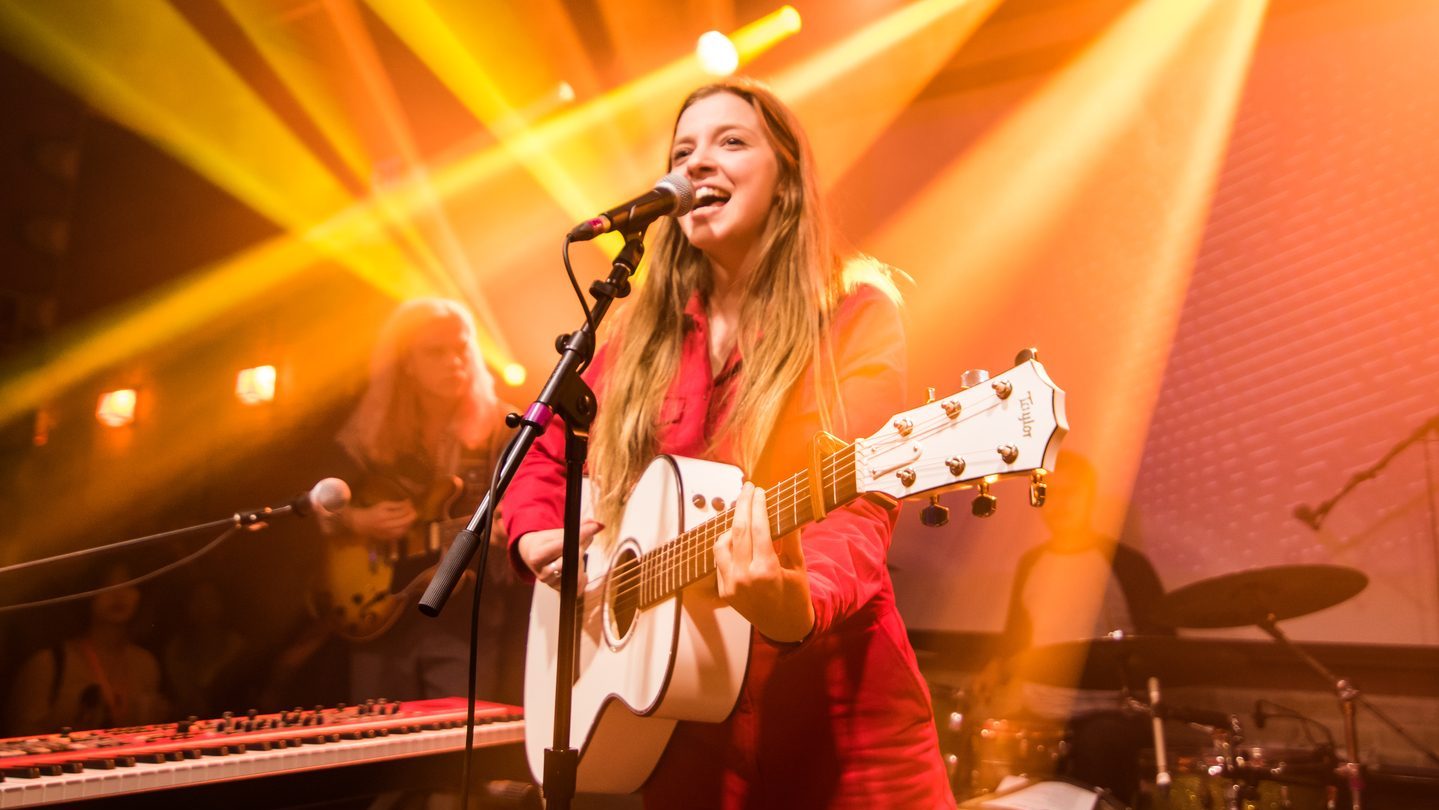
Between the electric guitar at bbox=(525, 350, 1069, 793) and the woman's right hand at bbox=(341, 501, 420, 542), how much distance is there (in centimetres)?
270

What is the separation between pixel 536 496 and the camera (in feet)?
7.49

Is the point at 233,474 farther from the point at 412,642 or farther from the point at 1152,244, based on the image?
the point at 1152,244

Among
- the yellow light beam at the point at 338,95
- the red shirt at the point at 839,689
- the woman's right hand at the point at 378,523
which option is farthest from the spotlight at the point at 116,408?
the red shirt at the point at 839,689

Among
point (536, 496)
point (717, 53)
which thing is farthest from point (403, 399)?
point (536, 496)

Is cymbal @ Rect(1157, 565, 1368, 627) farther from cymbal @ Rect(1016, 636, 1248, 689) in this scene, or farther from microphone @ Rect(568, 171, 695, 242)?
microphone @ Rect(568, 171, 695, 242)

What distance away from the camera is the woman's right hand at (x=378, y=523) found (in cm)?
484

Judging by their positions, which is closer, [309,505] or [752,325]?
[752,325]

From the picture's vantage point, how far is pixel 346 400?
17.1 ft

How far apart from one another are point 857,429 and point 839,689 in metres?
0.47

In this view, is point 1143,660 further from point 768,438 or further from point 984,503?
point 984,503

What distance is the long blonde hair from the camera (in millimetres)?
1914

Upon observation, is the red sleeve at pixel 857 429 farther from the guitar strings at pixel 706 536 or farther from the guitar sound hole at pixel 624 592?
the guitar sound hole at pixel 624 592

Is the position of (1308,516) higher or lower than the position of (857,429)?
higher

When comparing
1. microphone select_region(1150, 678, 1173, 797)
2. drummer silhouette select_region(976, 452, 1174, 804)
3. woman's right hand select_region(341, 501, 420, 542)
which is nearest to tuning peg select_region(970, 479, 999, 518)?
microphone select_region(1150, 678, 1173, 797)
